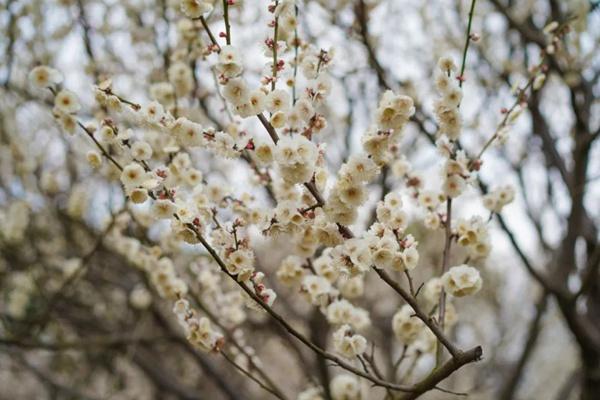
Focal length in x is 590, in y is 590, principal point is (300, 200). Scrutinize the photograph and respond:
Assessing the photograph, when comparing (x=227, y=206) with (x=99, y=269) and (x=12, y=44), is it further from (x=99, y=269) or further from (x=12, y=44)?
(x=99, y=269)

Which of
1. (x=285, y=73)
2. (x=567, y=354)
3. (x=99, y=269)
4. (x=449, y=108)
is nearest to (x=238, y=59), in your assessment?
(x=285, y=73)

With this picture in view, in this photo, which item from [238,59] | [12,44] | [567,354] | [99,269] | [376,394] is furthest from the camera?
[567,354]

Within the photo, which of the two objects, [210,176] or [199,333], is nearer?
[199,333]

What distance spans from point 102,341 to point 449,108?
10.9 ft

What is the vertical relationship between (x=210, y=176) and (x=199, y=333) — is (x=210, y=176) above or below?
above

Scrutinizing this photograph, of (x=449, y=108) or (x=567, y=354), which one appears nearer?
(x=449, y=108)

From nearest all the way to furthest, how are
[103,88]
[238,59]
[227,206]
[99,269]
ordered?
[238,59], [103,88], [227,206], [99,269]

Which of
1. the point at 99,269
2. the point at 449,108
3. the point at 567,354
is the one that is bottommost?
the point at 449,108

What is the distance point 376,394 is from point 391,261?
1085 centimetres

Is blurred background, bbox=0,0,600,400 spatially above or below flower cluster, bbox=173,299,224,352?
above

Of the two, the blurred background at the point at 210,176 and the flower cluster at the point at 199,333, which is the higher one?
the blurred background at the point at 210,176

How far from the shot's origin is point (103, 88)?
5.80 ft

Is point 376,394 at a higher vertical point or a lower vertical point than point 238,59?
higher

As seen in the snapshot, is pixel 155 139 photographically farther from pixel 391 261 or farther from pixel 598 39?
pixel 598 39
